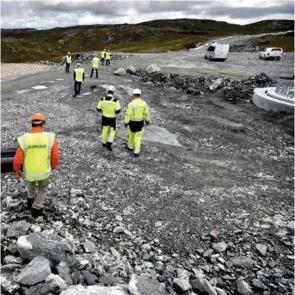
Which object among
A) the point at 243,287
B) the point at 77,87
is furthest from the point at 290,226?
the point at 77,87

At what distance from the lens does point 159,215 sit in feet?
29.9

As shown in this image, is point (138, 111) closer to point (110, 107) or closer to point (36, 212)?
point (110, 107)

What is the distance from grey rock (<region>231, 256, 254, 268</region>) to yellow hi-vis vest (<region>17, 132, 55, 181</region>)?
4209 millimetres

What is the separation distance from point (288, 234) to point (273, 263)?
130cm

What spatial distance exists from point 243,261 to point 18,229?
4.51 m

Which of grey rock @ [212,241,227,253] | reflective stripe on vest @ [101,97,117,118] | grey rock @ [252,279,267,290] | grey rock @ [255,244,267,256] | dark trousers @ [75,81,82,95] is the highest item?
dark trousers @ [75,81,82,95]

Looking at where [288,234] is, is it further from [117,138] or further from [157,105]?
[157,105]

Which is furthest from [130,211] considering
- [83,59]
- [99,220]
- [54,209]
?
[83,59]

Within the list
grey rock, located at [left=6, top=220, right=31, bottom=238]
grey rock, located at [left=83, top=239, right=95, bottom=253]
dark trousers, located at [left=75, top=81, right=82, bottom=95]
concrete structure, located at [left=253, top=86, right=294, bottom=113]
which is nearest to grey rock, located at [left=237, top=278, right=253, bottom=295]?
grey rock, located at [left=83, top=239, right=95, bottom=253]

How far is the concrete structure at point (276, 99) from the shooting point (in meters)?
20.1

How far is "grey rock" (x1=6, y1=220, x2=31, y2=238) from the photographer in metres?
7.15

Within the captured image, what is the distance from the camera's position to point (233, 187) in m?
11.1

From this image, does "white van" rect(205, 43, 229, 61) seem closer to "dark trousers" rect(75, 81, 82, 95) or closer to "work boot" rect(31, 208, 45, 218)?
"dark trousers" rect(75, 81, 82, 95)

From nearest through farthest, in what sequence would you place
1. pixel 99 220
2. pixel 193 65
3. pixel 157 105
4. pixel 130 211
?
pixel 99 220, pixel 130 211, pixel 157 105, pixel 193 65
